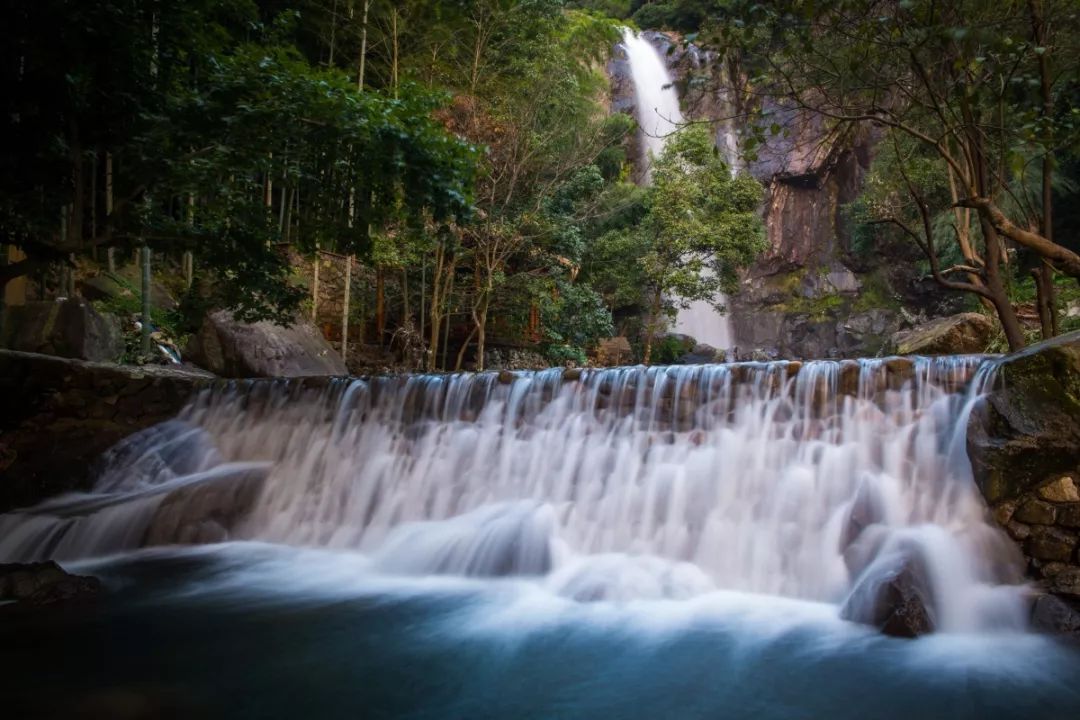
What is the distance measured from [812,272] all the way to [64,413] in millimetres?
25409

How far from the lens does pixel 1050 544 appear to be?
15.3 feet

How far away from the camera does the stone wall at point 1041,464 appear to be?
4.61 metres

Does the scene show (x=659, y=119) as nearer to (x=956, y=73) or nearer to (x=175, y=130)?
(x=956, y=73)

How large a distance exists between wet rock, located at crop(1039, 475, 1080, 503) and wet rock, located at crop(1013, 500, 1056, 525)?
6 centimetres

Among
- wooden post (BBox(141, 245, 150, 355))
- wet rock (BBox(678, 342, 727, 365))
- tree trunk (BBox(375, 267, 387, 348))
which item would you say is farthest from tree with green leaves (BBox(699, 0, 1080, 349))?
wet rock (BBox(678, 342, 727, 365))

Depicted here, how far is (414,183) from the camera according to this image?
5.75 metres

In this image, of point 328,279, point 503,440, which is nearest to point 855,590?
point 503,440

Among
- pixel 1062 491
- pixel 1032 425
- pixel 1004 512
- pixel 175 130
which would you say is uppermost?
pixel 175 130

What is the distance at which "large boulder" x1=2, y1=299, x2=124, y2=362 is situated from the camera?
10.5m

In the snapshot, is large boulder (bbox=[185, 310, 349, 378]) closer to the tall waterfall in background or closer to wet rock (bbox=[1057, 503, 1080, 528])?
wet rock (bbox=[1057, 503, 1080, 528])

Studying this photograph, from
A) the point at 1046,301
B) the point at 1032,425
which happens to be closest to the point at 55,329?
the point at 1032,425

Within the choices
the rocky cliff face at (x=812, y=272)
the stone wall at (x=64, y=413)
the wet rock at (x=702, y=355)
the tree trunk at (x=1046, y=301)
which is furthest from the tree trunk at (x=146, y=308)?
the rocky cliff face at (x=812, y=272)

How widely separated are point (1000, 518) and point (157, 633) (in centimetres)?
578

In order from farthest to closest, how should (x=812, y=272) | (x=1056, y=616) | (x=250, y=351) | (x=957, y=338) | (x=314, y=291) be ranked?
(x=812, y=272) < (x=314, y=291) < (x=250, y=351) < (x=957, y=338) < (x=1056, y=616)
